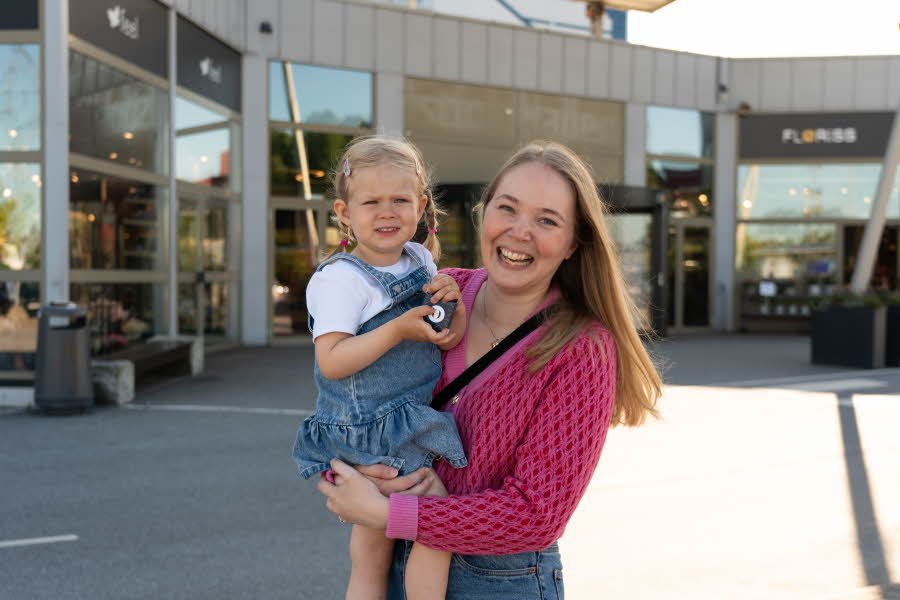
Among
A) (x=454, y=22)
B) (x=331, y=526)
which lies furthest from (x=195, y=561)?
(x=454, y=22)

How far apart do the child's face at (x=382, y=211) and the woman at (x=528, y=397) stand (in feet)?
0.83

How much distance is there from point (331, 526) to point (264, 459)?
1821 mm

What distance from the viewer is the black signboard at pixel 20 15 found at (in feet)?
30.6

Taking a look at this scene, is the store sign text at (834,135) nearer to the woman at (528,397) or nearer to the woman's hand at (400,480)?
the woman at (528,397)

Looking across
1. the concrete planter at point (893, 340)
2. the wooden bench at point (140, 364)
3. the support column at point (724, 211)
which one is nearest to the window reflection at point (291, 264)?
the wooden bench at point (140, 364)

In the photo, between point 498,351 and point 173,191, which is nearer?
point 498,351

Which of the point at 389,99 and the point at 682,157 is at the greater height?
the point at 389,99

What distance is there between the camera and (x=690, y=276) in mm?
21297

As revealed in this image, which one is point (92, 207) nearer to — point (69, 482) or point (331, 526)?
point (69, 482)

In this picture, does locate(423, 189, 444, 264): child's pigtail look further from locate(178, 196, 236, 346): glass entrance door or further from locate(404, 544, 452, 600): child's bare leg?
locate(178, 196, 236, 346): glass entrance door

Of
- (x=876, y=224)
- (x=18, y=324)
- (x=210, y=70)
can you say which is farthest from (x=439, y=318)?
(x=876, y=224)

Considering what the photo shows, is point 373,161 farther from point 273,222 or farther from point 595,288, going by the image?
point 273,222

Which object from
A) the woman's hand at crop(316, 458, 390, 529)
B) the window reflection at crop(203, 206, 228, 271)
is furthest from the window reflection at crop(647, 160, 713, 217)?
the woman's hand at crop(316, 458, 390, 529)

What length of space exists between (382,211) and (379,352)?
0.42 m
